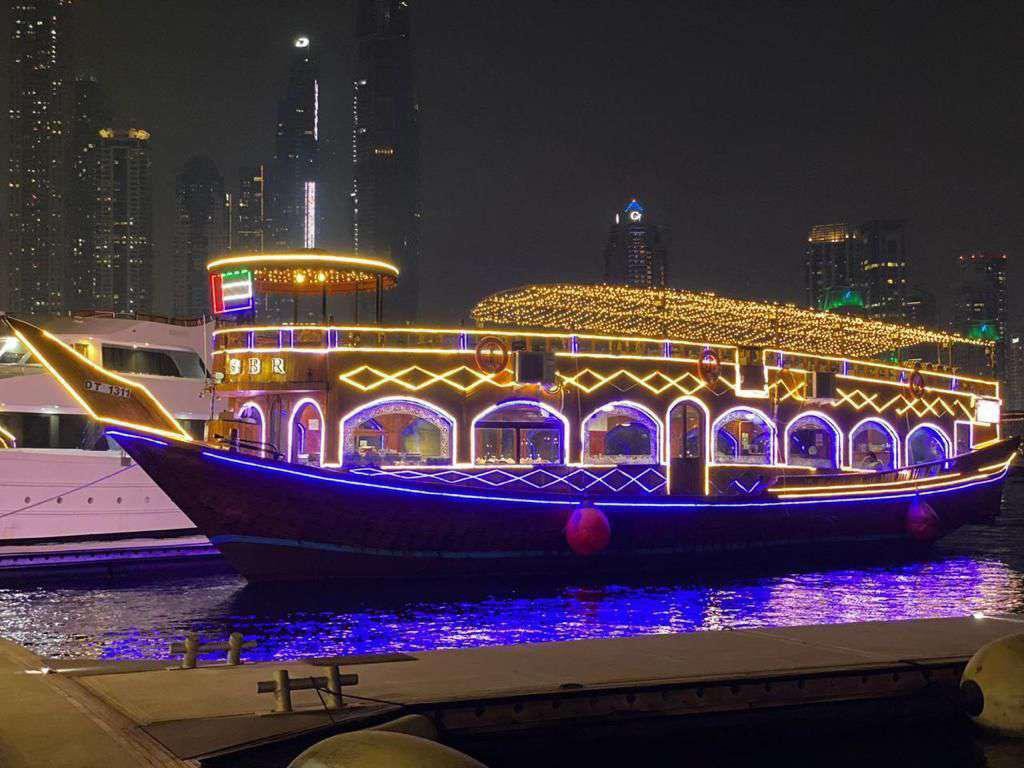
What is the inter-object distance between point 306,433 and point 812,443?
12.2m

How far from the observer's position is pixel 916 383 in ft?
98.6

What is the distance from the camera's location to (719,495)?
81.0 feet

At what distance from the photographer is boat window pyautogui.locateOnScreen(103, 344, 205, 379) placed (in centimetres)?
2556

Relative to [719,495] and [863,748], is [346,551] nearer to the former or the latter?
[719,495]

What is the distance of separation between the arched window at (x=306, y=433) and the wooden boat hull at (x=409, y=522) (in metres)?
2.27

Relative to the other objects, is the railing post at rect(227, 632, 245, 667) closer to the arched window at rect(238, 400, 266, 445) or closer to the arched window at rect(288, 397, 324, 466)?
the arched window at rect(288, 397, 324, 466)

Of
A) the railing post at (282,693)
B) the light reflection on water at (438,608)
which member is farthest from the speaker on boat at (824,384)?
the railing post at (282,693)

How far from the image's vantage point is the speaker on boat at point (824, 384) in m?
27.2

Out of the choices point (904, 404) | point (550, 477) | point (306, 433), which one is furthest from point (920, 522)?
point (306, 433)

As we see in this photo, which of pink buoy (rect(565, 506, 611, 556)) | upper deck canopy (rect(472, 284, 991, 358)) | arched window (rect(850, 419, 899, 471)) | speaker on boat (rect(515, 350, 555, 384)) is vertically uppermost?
upper deck canopy (rect(472, 284, 991, 358))

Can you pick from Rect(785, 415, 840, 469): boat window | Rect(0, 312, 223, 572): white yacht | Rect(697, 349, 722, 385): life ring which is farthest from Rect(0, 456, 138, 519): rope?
Rect(785, 415, 840, 469): boat window

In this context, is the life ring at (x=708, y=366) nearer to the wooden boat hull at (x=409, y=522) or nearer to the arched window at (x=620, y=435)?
the arched window at (x=620, y=435)

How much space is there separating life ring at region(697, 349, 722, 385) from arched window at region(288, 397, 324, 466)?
796 cm

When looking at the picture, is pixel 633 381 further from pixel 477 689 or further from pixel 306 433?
pixel 477 689
